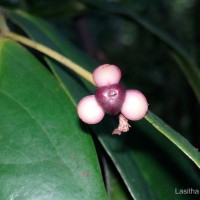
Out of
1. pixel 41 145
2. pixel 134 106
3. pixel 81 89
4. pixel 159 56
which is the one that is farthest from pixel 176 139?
pixel 159 56

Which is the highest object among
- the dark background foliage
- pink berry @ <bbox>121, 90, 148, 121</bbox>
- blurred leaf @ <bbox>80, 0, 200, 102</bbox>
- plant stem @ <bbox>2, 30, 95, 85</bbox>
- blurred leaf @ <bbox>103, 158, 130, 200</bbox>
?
the dark background foliage

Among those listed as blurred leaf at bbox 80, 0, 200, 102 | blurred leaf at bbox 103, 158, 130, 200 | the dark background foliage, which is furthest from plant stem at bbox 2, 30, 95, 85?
the dark background foliage

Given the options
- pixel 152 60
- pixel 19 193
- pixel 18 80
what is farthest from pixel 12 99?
pixel 152 60

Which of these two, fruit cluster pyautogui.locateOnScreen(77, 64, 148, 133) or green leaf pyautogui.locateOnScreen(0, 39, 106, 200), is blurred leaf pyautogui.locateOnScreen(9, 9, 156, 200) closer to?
green leaf pyautogui.locateOnScreen(0, 39, 106, 200)

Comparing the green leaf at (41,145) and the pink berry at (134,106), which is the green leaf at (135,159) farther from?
the pink berry at (134,106)

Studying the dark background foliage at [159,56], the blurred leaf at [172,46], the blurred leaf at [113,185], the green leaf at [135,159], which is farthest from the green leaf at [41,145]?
the dark background foliage at [159,56]

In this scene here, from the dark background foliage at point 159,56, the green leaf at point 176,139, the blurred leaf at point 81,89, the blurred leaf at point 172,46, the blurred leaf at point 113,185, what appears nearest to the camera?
the green leaf at point 176,139

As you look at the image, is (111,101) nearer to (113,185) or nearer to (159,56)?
(113,185)
